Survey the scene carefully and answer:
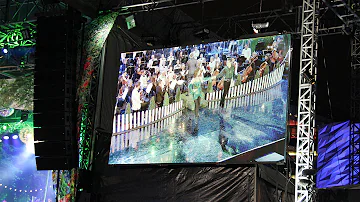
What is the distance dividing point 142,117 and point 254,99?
8.66 ft

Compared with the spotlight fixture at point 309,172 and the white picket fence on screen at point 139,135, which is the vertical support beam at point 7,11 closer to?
the white picket fence on screen at point 139,135

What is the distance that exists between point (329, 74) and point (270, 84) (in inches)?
226

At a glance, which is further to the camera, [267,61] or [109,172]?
[109,172]

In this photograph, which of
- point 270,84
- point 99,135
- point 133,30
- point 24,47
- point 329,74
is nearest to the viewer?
point 270,84

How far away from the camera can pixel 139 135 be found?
1154 centimetres

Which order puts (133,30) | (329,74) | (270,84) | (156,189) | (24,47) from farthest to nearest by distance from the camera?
(329,74) < (24,47) < (133,30) < (156,189) < (270,84)

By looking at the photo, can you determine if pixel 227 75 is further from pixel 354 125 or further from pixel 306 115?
pixel 354 125

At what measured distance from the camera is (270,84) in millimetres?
10414

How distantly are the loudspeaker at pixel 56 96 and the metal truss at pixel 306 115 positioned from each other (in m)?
5.00

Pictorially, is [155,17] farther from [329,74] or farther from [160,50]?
[329,74]

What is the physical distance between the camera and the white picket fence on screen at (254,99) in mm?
10367

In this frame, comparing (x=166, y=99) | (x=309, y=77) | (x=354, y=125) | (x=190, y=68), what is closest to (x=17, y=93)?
(x=166, y=99)

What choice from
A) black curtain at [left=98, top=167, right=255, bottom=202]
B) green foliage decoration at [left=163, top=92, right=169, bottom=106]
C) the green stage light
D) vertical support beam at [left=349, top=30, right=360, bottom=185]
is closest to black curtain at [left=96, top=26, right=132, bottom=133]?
black curtain at [left=98, top=167, right=255, bottom=202]

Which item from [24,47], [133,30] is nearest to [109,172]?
[133,30]
